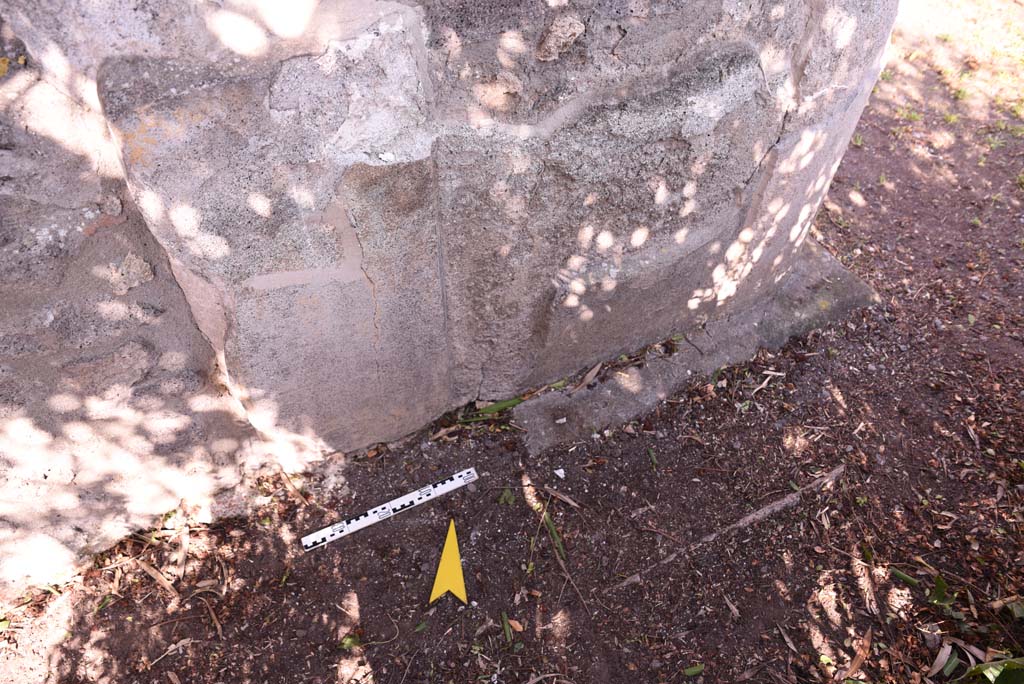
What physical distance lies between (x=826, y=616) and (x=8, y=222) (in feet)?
8.04

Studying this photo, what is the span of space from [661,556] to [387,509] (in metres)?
0.95

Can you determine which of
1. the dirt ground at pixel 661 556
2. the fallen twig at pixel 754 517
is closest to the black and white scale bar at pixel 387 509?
the dirt ground at pixel 661 556

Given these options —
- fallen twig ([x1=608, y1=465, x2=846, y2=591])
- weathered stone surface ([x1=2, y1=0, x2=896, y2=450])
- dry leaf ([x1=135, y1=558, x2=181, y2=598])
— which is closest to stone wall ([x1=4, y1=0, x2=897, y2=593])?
weathered stone surface ([x1=2, y1=0, x2=896, y2=450])

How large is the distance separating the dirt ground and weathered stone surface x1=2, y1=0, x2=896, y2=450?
378mm

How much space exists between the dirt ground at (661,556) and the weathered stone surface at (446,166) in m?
0.38

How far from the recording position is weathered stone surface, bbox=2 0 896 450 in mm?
1441

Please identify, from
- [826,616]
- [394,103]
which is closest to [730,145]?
[394,103]

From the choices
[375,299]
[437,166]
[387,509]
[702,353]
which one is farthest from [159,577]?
[702,353]

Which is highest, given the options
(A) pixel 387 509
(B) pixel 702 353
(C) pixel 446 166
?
(C) pixel 446 166

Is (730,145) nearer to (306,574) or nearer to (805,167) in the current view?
(805,167)

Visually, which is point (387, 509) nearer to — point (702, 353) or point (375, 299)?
point (375, 299)

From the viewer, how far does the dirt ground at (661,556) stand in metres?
1.98

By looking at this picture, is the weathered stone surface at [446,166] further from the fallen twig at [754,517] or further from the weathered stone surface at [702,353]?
the fallen twig at [754,517]

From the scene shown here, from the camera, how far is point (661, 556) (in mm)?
2186
